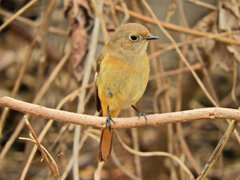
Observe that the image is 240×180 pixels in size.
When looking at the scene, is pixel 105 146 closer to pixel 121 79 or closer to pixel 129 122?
pixel 121 79

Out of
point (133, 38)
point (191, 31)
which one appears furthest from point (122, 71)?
point (191, 31)

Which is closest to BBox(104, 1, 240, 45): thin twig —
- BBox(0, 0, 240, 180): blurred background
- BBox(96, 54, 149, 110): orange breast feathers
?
BBox(0, 0, 240, 180): blurred background

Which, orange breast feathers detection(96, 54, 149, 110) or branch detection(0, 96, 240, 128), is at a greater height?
orange breast feathers detection(96, 54, 149, 110)

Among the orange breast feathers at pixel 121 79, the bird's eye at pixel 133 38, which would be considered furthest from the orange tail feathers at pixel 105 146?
the bird's eye at pixel 133 38

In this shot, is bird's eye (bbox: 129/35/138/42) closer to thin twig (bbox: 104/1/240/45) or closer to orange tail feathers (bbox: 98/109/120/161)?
thin twig (bbox: 104/1/240/45)

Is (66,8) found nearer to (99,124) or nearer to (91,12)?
(91,12)

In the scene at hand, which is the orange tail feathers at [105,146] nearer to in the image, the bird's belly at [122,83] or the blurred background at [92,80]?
the blurred background at [92,80]

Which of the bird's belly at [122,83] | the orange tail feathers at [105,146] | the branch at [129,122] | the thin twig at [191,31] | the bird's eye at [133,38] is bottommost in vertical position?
the orange tail feathers at [105,146]
